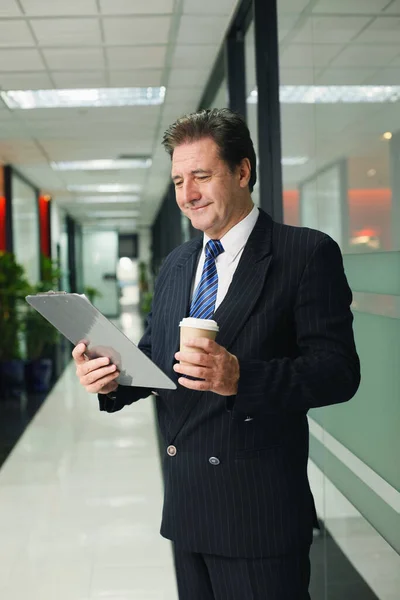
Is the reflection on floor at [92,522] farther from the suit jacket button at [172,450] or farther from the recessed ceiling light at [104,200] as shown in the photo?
the recessed ceiling light at [104,200]

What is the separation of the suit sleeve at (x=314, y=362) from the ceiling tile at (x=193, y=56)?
16.0 ft

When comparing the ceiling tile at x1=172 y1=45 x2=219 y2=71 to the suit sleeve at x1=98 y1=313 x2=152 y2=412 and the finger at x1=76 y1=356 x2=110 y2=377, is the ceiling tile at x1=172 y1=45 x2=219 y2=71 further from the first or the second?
the finger at x1=76 y1=356 x2=110 y2=377

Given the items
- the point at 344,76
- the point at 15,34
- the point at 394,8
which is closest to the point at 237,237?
the point at 394,8

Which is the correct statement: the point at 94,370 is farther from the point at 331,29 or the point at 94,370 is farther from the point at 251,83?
the point at 251,83

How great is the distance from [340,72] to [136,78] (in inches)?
183

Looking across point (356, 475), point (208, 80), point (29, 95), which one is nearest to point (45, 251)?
point (29, 95)

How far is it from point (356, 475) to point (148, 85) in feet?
18.3

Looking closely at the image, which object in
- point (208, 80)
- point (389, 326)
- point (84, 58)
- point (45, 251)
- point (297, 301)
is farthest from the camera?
point (45, 251)

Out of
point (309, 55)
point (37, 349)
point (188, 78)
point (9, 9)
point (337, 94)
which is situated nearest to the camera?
point (337, 94)

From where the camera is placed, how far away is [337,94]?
2.70m

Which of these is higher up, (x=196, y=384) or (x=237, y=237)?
(x=237, y=237)

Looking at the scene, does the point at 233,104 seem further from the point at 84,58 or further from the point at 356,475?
the point at 356,475

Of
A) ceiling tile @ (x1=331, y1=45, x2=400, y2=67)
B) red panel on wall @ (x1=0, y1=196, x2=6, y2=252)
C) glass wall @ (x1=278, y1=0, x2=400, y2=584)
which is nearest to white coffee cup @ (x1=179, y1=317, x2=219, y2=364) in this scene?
glass wall @ (x1=278, y1=0, x2=400, y2=584)

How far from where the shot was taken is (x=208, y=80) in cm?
705
